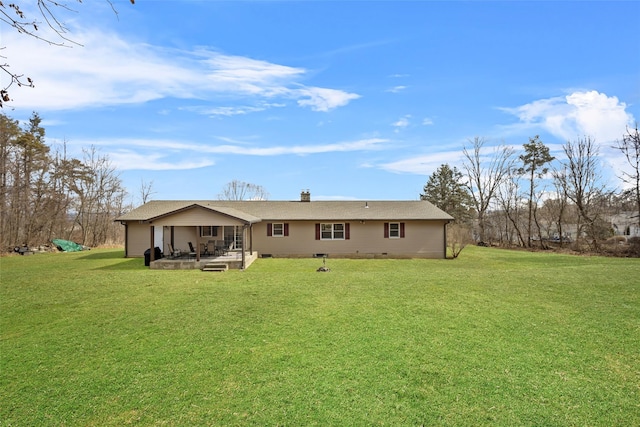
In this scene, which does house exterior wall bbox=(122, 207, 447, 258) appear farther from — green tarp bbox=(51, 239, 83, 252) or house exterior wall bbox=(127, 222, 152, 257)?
green tarp bbox=(51, 239, 83, 252)

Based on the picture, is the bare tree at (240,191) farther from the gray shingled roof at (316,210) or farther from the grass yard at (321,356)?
the grass yard at (321,356)

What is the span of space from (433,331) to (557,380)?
2.20 metres

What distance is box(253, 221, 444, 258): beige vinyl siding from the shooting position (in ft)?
69.2

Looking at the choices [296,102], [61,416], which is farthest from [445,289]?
[296,102]

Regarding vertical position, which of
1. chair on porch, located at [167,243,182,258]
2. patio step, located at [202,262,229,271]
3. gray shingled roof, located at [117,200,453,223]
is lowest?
patio step, located at [202,262,229,271]

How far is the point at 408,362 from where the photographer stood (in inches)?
215

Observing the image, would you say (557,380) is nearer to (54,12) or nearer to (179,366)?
(179,366)

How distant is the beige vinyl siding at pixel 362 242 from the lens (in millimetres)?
21078

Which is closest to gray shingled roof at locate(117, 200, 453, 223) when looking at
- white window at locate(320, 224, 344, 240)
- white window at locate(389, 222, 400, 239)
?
white window at locate(389, 222, 400, 239)

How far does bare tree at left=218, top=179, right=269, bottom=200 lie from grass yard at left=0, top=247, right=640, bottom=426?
35.3 metres

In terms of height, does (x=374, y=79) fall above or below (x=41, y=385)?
above

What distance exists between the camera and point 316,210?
22609 mm

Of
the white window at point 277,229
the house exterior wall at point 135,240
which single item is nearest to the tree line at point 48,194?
the house exterior wall at point 135,240

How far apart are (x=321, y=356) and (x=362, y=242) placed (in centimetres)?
1568
